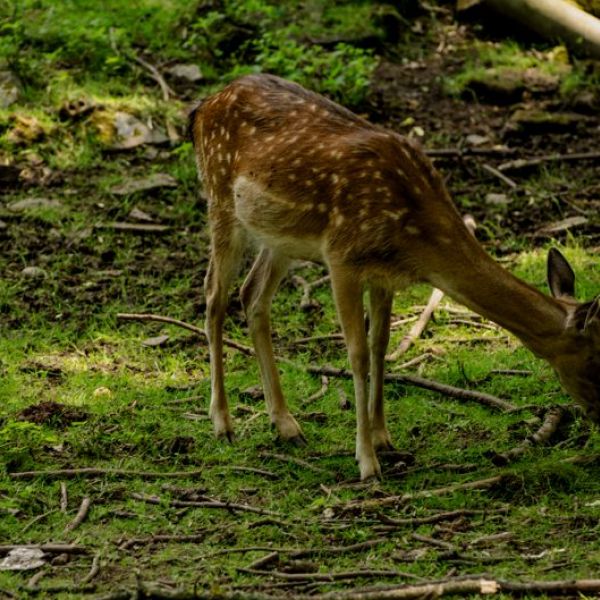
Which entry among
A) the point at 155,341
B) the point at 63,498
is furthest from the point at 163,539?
the point at 155,341

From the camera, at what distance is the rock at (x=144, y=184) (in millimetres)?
10508

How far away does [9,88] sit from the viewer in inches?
448

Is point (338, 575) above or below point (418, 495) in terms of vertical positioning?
above

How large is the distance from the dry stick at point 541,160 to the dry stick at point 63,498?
576cm

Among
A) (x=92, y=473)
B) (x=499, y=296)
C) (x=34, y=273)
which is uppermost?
(x=499, y=296)

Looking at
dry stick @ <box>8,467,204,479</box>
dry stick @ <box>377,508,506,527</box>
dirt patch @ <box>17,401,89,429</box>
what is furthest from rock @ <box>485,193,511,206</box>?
dry stick @ <box>377,508,506,527</box>

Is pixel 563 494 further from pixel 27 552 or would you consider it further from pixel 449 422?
pixel 27 552

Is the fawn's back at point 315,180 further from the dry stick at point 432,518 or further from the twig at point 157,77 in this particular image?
the twig at point 157,77

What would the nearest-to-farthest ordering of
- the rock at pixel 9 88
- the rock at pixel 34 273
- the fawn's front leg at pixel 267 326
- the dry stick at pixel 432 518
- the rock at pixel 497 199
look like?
the dry stick at pixel 432 518, the fawn's front leg at pixel 267 326, the rock at pixel 34 273, the rock at pixel 497 199, the rock at pixel 9 88

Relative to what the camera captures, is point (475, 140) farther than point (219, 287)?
Yes

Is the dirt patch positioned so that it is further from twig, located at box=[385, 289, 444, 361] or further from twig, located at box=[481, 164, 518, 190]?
twig, located at box=[481, 164, 518, 190]

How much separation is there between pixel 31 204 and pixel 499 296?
202 inches

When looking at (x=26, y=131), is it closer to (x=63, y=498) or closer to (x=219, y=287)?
(x=219, y=287)

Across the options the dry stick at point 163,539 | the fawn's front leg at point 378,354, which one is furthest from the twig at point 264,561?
the fawn's front leg at point 378,354
